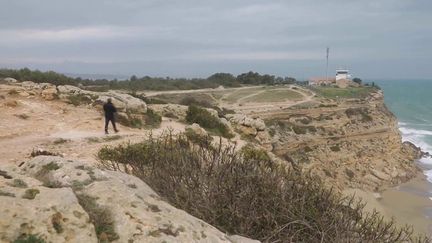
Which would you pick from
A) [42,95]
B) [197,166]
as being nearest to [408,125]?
[42,95]

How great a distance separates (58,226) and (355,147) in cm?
3684

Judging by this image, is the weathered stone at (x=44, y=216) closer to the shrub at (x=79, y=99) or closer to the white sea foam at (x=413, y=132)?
the shrub at (x=79, y=99)

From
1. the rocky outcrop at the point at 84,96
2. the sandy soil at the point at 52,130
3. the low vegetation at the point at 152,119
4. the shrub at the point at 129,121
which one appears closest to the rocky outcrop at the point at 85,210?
the sandy soil at the point at 52,130

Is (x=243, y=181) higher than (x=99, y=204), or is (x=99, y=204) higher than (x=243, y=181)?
(x=99, y=204)

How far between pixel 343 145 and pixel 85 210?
35.2 metres

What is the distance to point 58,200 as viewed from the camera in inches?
171

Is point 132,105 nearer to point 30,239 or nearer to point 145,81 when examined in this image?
point 30,239

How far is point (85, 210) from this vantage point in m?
4.50

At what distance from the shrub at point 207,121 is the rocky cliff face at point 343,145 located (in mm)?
7457

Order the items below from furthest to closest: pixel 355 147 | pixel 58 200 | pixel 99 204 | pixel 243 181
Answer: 1. pixel 355 147
2. pixel 243 181
3. pixel 99 204
4. pixel 58 200

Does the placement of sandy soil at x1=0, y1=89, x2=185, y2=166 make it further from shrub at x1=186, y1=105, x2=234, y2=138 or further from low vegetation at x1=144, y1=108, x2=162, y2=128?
shrub at x1=186, y1=105, x2=234, y2=138

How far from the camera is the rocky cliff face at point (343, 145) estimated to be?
33.4 metres

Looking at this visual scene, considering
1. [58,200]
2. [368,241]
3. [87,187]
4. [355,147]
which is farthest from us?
[355,147]

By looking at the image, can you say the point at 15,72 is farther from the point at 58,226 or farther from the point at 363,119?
the point at 58,226
